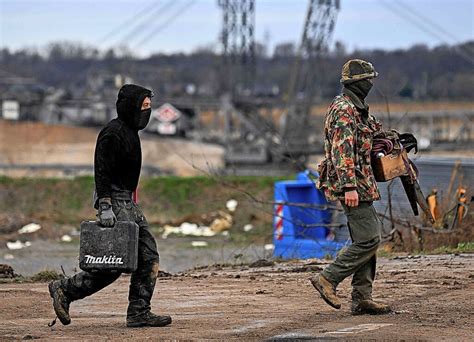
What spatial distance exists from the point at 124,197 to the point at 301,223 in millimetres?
8962

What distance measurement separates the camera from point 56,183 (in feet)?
128

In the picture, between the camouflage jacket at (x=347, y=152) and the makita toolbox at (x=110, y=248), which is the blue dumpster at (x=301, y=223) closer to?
the camouflage jacket at (x=347, y=152)

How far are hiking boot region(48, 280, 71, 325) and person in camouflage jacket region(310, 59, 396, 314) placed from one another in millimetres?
2129

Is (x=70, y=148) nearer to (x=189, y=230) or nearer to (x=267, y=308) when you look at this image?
(x=189, y=230)

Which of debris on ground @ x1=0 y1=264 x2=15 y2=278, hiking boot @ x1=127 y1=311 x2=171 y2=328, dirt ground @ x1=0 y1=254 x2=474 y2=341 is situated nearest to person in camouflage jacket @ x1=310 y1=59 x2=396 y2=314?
dirt ground @ x1=0 y1=254 x2=474 y2=341

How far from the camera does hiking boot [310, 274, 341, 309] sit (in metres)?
9.77

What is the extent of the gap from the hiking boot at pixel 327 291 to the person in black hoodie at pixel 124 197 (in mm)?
1316

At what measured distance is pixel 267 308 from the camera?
420 inches

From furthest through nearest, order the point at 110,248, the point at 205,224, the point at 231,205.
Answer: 1. the point at 231,205
2. the point at 205,224
3. the point at 110,248

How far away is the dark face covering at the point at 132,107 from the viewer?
31.5 feet

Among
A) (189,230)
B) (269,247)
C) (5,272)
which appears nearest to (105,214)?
(5,272)

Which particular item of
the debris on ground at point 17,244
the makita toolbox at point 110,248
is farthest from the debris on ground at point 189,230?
the makita toolbox at point 110,248

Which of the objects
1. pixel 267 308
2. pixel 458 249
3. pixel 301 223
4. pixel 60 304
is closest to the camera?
pixel 60 304

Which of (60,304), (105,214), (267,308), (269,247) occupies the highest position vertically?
(105,214)
